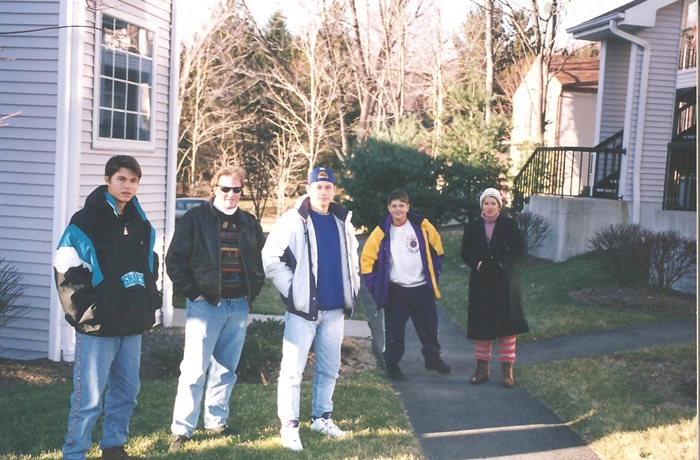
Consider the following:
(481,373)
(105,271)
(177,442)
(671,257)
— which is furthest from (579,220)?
(105,271)

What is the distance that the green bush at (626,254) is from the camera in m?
11.3

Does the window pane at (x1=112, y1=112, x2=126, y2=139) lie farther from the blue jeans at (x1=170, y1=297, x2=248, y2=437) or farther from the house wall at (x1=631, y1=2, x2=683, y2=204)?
the house wall at (x1=631, y1=2, x2=683, y2=204)

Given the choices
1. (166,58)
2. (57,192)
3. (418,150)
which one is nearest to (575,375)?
(57,192)

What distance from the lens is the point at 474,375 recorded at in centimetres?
742

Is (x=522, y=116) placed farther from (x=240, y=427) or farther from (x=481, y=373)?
(x=240, y=427)

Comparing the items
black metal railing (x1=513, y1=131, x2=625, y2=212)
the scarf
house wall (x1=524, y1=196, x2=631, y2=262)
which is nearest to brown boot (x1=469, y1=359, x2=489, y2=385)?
the scarf

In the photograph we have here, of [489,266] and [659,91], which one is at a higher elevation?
[659,91]

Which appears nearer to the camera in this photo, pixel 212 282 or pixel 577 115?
pixel 212 282

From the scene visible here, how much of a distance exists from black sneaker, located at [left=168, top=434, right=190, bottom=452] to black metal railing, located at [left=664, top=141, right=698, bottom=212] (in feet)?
32.8

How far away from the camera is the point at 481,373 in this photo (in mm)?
7355

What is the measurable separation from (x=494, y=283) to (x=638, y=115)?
9.29 meters

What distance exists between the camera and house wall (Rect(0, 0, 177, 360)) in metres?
7.98

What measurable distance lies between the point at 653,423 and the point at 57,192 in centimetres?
620

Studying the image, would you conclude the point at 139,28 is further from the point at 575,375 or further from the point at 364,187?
the point at 364,187
